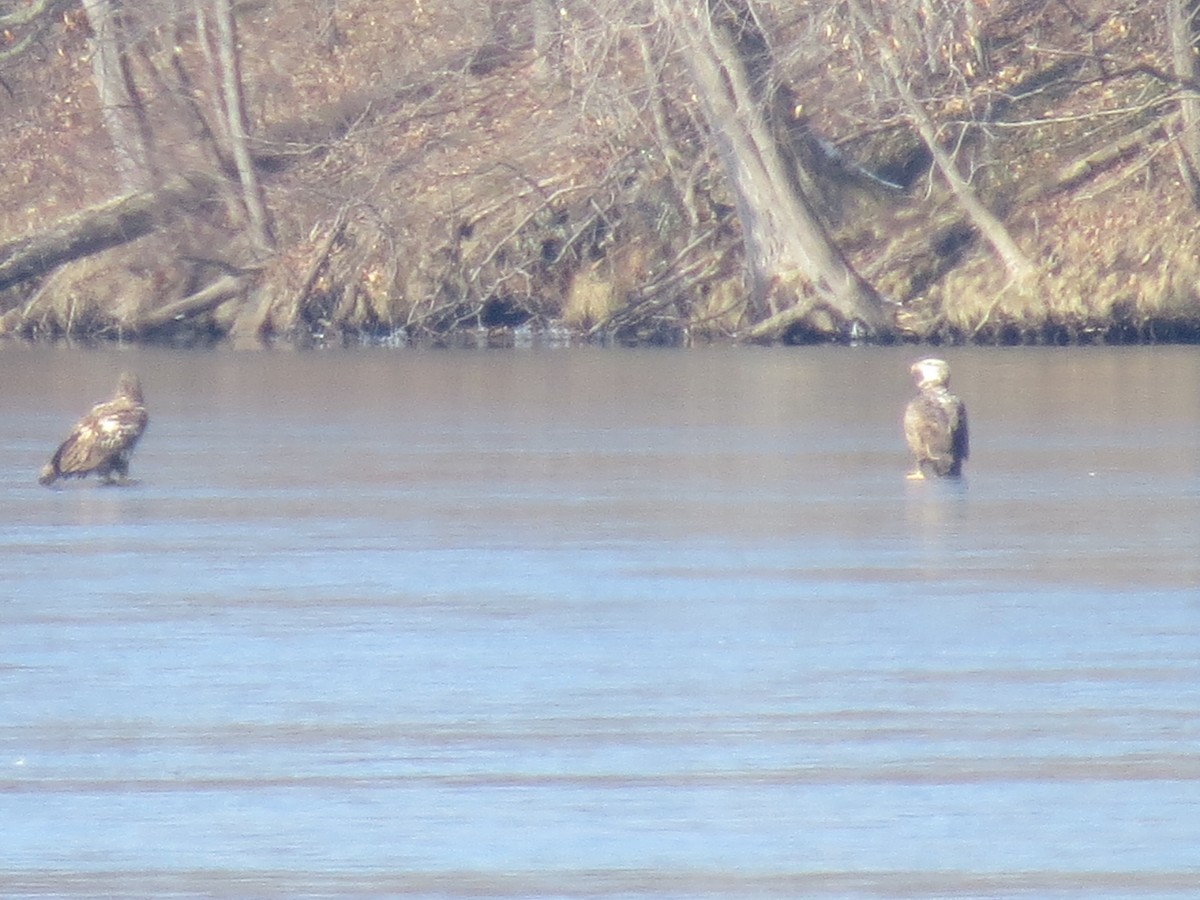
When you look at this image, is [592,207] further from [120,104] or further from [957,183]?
[120,104]

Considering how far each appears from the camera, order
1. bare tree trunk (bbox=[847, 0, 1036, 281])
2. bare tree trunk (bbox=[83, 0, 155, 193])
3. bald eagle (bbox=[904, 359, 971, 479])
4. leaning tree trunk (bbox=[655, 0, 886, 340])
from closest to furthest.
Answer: bald eagle (bbox=[904, 359, 971, 479])
bare tree trunk (bbox=[847, 0, 1036, 281])
leaning tree trunk (bbox=[655, 0, 886, 340])
bare tree trunk (bbox=[83, 0, 155, 193])

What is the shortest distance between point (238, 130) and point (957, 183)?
9127mm

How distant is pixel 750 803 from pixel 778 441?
966cm

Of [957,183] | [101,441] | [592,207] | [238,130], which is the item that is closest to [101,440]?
[101,441]

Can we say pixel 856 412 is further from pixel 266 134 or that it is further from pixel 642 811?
pixel 266 134

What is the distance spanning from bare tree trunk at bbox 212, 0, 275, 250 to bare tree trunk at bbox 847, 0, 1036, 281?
8.11 meters

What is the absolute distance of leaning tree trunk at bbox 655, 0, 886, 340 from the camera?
29203 millimetres

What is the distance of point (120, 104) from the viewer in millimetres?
34781

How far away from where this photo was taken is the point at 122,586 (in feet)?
31.9

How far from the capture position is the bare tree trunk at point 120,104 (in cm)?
3444

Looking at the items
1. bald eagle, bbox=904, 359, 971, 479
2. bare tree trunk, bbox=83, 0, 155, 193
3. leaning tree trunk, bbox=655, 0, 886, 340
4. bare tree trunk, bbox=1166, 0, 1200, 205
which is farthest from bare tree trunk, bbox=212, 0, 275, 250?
bald eagle, bbox=904, 359, 971, 479

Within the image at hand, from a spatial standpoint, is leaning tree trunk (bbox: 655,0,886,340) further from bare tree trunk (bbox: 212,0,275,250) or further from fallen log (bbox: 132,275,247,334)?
fallen log (bbox: 132,275,247,334)

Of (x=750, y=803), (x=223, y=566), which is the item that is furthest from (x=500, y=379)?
(x=750, y=803)

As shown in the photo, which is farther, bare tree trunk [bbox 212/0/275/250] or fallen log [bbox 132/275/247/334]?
bare tree trunk [bbox 212/0/275/250]
